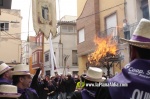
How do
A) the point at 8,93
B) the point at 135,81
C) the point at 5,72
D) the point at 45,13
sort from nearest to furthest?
the point at 135,81
the point at 8,93
the point at 5,72
the point at 45,13

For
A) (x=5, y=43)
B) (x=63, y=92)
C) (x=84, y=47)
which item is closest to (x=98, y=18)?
(x=84, y=47)

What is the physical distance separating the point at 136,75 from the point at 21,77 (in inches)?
117

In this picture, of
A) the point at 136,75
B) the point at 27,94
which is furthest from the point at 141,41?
the point at 27,94

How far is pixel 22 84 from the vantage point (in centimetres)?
421

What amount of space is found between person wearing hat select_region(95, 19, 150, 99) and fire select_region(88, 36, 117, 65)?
13.8m

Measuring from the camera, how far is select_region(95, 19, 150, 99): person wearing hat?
1577 millimetres

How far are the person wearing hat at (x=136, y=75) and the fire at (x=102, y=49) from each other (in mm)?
13787

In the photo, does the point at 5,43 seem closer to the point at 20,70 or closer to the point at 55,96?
the point at 55,96

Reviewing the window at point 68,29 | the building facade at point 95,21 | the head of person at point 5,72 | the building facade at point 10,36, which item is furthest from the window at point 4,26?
the head of person at point 5,72

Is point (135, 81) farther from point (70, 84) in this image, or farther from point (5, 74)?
point (70, 84)

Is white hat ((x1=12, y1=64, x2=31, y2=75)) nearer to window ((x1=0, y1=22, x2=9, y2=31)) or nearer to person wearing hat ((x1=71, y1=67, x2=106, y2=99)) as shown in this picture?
person wearing hat ((x1=71, y1=67, x2=106, y2=99))

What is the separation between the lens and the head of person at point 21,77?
422 centimetres

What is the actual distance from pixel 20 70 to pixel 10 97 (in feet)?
4.28

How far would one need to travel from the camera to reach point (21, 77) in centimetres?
428
